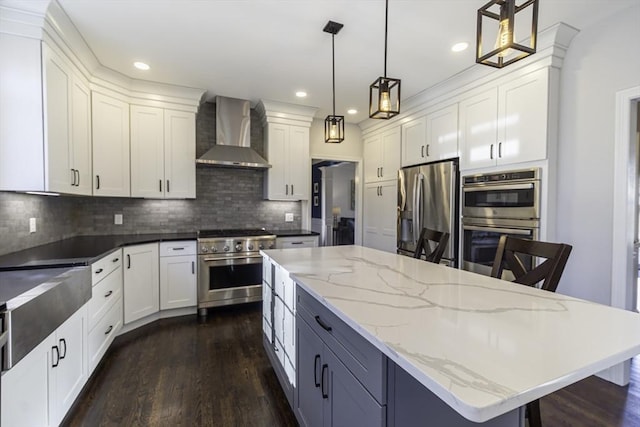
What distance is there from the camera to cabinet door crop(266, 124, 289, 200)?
13.4 ft

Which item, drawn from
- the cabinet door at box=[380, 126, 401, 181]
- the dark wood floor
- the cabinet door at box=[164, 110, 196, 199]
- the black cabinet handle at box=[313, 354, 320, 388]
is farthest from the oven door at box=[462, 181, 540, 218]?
the cabinet door at box=[164, 110, 196, 199]

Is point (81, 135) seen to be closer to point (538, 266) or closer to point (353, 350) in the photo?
point (353, 350)

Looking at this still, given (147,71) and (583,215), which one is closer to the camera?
(583,215)

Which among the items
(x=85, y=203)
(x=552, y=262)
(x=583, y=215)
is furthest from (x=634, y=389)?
(x=85, y=203)

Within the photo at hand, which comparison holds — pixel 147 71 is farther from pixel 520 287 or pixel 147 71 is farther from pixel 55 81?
pixel 520 287

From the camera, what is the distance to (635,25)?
207 centimetres

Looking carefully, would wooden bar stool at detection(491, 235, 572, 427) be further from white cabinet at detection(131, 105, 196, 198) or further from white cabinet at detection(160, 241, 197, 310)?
white cabinet at detection(131, 105, 196, 198)

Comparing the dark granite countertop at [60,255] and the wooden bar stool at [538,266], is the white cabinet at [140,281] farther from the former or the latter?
the wooden bar stool at [538,266]

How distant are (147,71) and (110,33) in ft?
2.31

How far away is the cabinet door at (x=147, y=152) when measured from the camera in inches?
132

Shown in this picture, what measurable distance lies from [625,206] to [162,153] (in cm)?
425

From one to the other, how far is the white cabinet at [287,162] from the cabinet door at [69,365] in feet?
8.44

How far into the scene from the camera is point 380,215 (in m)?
4.54

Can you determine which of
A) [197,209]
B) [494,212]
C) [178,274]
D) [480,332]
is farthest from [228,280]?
[480,332]
